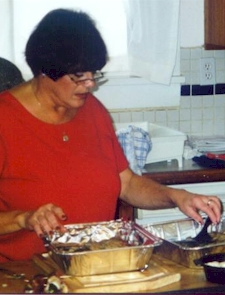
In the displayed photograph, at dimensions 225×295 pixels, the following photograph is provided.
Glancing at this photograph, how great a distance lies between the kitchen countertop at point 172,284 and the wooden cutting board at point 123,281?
14 mm

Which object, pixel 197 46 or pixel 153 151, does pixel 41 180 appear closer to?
pixel 153 151

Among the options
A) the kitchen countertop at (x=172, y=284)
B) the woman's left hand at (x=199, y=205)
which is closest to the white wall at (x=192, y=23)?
the woman's left hand at (x=199, y=205)

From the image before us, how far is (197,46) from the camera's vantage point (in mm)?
2809

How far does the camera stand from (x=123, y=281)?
1.42 meters

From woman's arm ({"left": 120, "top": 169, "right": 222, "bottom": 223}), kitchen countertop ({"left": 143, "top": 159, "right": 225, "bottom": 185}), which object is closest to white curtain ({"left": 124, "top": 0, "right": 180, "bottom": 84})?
kitchen countertop ({"left": 143, "top": 159, "right": 225, "bottom": 185})

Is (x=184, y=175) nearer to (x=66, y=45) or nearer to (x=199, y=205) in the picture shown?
(x=199, y=205)

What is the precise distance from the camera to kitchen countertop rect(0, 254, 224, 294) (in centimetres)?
141

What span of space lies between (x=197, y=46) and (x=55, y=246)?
152 cm

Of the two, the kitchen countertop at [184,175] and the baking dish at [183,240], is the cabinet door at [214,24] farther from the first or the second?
the baking dish at [183,240]

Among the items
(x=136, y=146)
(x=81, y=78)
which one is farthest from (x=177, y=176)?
(x=81, y=78)

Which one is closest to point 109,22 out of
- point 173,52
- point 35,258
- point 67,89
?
point 173,52

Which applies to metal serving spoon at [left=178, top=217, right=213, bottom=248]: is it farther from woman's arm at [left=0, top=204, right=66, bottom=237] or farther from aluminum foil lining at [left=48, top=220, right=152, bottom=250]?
woman's arm at [left=0, top=204, right=66, bottom=237]

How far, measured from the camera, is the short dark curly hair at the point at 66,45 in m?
1.71

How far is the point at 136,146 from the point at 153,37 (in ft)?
1.68
